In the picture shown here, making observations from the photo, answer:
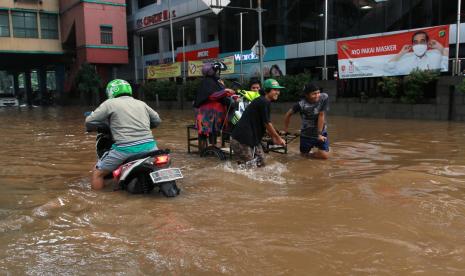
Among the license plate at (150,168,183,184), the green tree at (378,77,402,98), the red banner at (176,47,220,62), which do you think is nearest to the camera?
the license plate at (150,168,183,184)

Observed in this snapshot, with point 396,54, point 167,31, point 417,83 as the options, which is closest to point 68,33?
point 167,31

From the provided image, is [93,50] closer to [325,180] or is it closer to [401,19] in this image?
[401,19]

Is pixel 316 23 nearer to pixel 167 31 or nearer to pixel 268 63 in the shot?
pixel 268 63

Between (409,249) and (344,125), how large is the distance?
1099cm

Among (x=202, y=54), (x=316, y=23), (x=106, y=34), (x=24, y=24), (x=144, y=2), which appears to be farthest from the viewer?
(x=144, y=2)

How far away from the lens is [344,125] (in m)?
14.5

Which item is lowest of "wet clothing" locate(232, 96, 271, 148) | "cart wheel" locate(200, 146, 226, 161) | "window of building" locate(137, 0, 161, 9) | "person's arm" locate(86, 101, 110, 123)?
"cart wheel" locate(200, 146, 226, 161)

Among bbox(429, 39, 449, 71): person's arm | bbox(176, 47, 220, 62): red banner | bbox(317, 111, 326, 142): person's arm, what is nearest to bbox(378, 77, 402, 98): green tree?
bbox(429, 39, 449, 71): person's arm

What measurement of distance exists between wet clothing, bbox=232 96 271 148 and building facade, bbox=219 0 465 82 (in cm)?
1437

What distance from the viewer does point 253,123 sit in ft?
22.7

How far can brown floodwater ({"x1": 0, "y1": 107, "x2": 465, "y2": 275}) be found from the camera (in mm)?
3619

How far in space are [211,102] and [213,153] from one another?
0.96 metres

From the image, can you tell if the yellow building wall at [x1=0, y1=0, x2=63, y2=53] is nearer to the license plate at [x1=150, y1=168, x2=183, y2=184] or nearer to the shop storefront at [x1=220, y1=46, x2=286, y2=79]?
the shop storefront at [x1=220, y1=46, x2=286, y2=79]

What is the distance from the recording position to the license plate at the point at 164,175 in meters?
5.39
